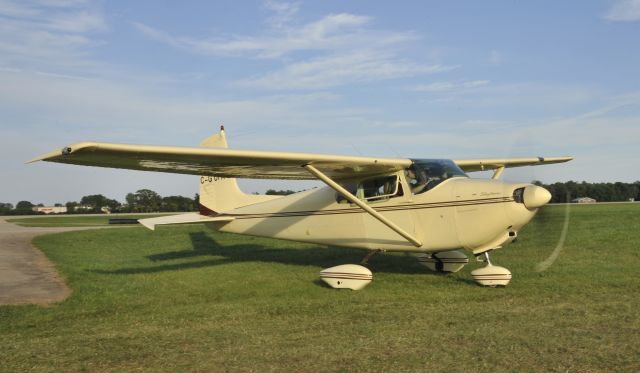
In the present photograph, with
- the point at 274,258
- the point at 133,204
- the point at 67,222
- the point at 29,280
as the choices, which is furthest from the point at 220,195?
the point at 133,204

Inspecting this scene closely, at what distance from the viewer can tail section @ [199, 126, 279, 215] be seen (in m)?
13.7

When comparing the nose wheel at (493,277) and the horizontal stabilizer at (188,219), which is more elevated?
the horizontal stabilizer at (188,219)

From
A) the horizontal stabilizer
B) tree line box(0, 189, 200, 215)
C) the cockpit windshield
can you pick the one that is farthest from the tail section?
tree line box(0, 189, 200, 215)

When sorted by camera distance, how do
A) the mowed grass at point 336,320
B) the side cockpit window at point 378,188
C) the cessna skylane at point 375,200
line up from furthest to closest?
the side cockpit window at point 378,188 < the cessna skylane at point 375,200 < the mowed grass at point 336,320

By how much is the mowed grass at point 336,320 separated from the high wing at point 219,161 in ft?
7.06

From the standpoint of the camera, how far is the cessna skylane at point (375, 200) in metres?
8.52

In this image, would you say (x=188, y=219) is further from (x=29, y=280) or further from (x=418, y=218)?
(x=418, y=218)

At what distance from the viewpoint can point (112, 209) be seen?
99.7 meters

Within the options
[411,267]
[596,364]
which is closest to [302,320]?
[596,364]

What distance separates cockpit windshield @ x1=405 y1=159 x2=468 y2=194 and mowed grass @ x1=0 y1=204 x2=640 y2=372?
1.71 m

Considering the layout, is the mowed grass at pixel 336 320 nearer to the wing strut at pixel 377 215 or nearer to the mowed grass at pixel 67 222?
the wing strut at pixel 377 215

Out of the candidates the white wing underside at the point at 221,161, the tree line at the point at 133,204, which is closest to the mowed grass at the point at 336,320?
the white wing underside at the point at 221,161

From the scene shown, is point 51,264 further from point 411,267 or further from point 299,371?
point 299,371

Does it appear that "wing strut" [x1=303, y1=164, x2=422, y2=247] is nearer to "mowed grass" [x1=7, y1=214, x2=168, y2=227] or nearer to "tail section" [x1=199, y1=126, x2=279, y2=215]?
"tail section" [x1=199, y1=126, x2=279, y2=215]
